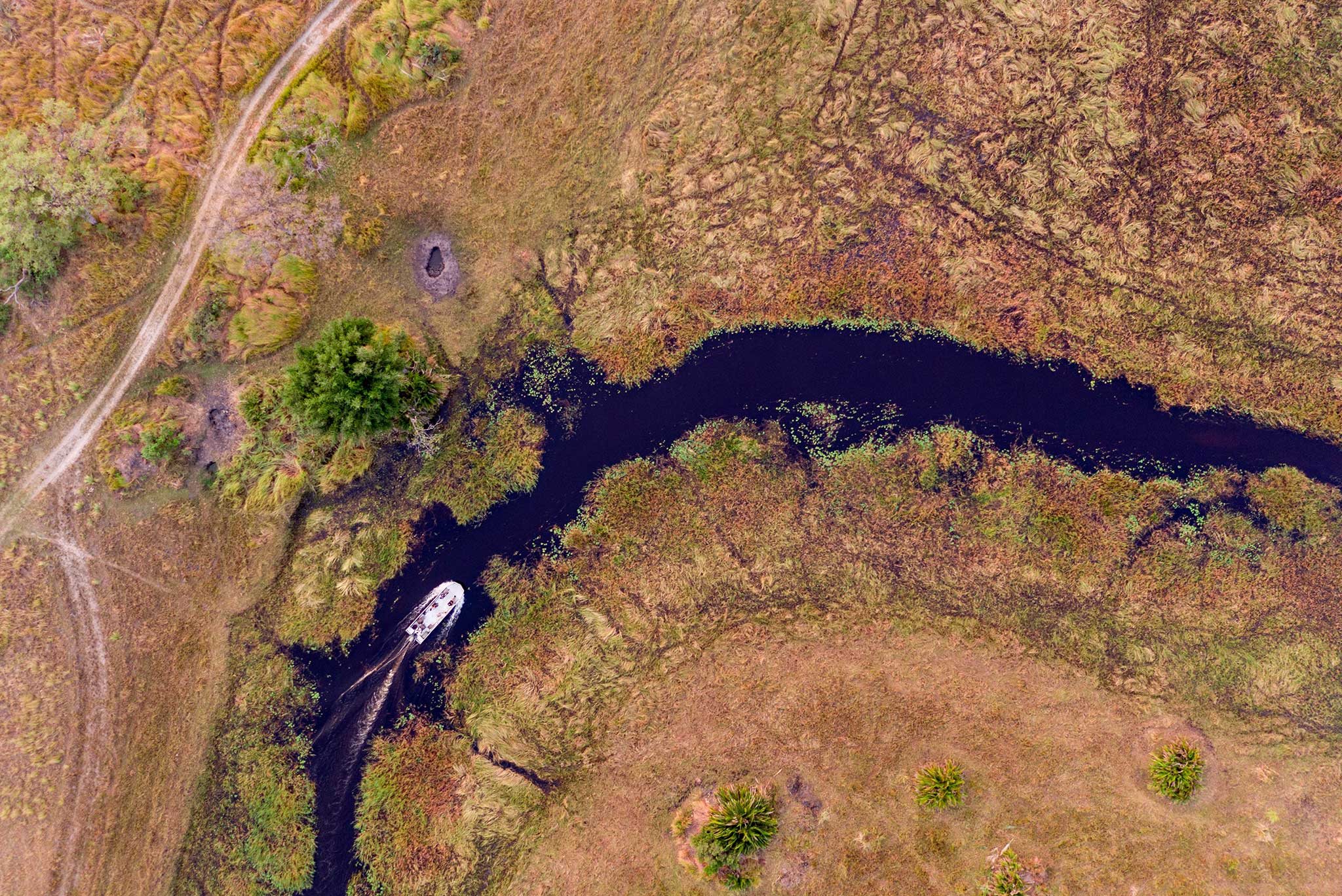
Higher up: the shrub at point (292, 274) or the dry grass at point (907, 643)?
the shrub at point (292, 274)

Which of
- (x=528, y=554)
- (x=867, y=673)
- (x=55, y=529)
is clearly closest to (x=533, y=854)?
(x=528, y=554)

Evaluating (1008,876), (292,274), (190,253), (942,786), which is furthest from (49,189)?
(1008,876)

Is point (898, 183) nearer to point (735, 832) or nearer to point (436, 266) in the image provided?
point (436, 266)

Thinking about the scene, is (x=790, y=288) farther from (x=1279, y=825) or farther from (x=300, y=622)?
(x=1279, y=825)

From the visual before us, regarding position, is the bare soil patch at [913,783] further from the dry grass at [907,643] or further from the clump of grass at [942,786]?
the clump of grass at [942,786]

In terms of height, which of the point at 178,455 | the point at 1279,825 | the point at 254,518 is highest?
the point at 178,455

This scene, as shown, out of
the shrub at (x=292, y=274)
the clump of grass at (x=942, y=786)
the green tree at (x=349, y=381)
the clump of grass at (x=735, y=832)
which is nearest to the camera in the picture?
the green tree at (x=349, y=381)

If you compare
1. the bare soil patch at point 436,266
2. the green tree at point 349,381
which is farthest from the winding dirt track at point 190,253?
the bare soil patch at point 436,266
